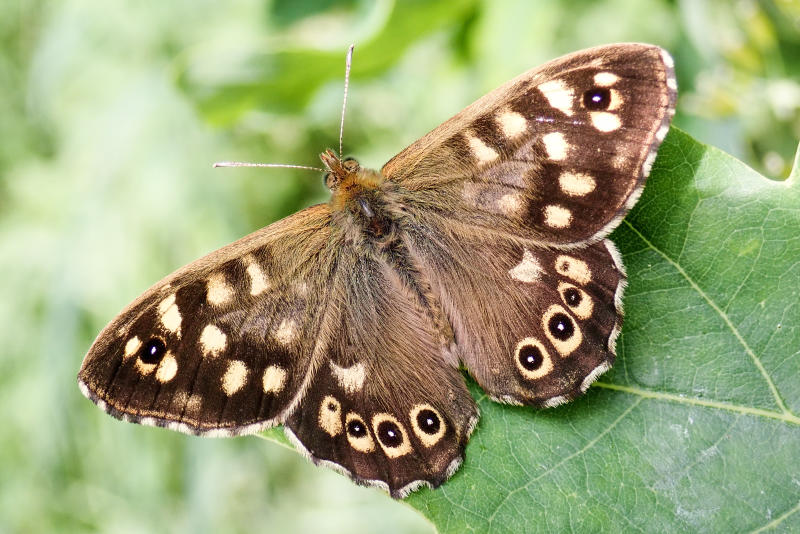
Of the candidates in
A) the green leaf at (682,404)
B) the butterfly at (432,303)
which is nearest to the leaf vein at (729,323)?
the green leaf at (682,404)

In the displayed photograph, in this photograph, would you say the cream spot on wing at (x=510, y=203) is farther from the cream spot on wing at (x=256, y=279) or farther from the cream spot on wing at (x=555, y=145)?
the cream spot on wing at (x=256, y=279)

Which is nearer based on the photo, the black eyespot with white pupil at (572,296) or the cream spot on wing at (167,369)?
the black eyespot with white pupil at (572,296)

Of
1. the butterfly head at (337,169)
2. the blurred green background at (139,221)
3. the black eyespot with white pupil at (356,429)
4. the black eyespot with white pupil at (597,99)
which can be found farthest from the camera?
the blurred green background at (139,221)

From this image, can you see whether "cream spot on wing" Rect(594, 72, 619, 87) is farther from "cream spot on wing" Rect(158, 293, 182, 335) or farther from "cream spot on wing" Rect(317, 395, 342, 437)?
"cream spot on wing" Rect(158, 293, 182, 335)

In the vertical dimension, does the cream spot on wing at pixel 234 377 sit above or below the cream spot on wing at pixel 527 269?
below

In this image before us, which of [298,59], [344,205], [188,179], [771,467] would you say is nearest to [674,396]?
[771,467]

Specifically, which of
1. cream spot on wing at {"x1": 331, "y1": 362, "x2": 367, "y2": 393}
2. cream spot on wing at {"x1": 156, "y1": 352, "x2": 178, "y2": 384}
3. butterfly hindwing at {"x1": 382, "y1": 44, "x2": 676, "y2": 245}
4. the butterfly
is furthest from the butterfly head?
cream spot on wing at {"x1": 156, "y1": 352, "x2": 178, "y2": 384}

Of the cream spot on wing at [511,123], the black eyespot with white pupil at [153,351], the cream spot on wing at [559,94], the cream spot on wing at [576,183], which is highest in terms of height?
the cream spot on wing at [559,94]
